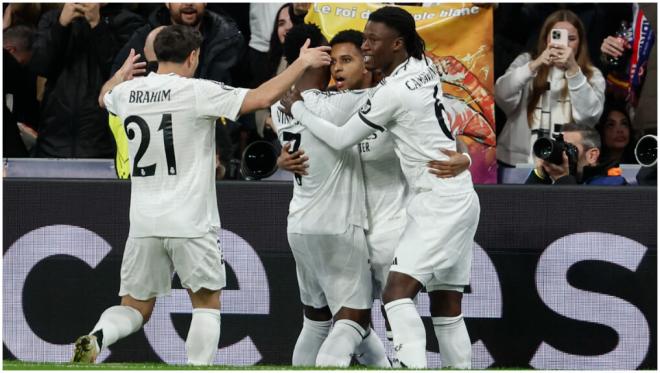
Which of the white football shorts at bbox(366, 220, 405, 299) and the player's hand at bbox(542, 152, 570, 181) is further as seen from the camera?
the player's hand at bbox(542, 152, 570, 181)

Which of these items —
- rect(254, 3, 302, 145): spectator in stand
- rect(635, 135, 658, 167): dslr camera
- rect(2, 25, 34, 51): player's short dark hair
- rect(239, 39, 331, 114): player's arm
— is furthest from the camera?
rect(2, 25, 34, 51): player's short dark hair

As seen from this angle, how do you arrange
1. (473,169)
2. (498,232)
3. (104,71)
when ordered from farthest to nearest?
(104,71)
(473,169)
(498,232)

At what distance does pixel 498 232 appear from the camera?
8891 millimetres

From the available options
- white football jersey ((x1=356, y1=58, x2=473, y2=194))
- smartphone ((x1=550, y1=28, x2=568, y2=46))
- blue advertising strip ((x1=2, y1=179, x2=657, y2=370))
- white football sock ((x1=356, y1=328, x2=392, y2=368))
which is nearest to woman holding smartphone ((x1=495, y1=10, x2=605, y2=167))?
smartphone ((x1=550, y1=28, x2=568, y2=46))

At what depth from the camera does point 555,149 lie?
884 centimetres

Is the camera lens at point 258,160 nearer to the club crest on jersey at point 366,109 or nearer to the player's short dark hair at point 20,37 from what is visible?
the club crest on jersey at point 366,109

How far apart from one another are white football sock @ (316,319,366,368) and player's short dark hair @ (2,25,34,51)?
3972 millimetres

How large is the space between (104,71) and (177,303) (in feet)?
6.55

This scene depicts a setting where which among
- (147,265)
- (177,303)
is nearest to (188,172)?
(147,265)

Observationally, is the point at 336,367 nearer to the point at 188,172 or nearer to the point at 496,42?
the point at 188,172

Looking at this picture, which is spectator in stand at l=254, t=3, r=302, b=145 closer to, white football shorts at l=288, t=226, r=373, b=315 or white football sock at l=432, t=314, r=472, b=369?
white football shorts at l=288, t=226, r=373, b=315

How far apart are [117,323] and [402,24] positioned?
88.0 inches

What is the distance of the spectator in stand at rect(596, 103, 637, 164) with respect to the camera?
971cm

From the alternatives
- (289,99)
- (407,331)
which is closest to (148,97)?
(289,99)
